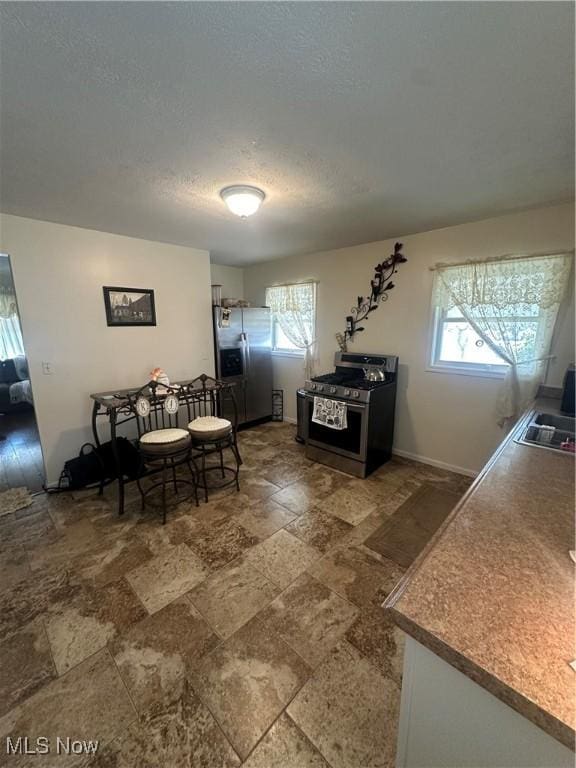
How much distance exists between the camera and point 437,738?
692mm

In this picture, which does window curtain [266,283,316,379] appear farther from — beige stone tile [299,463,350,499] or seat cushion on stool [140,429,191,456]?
seat cushion on stool [140,429,191,456]

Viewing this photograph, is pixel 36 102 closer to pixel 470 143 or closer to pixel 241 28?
pixel 241 28

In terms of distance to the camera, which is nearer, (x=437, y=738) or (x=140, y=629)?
(x=437, y=738)

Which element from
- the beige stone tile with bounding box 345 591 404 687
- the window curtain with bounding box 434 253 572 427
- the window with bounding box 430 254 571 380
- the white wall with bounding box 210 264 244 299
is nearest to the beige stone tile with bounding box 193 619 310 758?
the beige stone tile with bounding box 345 591 404 687

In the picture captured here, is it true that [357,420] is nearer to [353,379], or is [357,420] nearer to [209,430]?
[353,379]

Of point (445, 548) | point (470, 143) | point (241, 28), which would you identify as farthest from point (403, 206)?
point (445, 548)

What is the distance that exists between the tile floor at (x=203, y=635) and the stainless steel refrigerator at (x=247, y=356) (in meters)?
1.92

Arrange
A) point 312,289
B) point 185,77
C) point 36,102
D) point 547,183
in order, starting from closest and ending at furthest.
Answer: point 185,77
point 36,102
point 547,183
point 312,289

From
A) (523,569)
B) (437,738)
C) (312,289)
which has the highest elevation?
(312,289)

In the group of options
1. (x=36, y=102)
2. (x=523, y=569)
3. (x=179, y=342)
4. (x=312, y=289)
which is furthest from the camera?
(x=312, y=289)

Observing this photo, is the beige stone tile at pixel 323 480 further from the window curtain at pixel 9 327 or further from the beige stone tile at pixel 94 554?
the window curtain at pixel 9 327

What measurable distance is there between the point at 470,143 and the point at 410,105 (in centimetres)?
48

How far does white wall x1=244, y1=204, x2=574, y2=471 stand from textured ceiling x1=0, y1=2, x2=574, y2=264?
13.5 inches

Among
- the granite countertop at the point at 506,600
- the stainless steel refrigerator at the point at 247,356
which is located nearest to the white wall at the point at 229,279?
the stainless steel refrigerator at the point at 247,356
